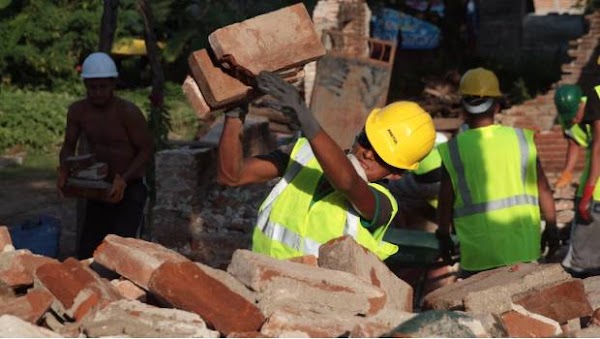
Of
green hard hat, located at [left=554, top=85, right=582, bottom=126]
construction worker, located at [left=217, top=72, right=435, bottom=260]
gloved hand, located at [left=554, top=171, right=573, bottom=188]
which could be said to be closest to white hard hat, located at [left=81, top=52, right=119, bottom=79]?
construction worker, located at [left=217, top=72, right=435, bottom=260]

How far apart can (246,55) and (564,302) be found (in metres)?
1.44

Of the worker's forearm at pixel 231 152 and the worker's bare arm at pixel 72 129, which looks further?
the worker's bare arm at pixel 72 129

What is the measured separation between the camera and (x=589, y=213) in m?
6.49

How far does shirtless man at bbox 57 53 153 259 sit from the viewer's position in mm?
6949

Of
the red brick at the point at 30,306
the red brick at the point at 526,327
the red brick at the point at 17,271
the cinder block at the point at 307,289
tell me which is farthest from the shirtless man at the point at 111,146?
the red brick at the point at 526,327

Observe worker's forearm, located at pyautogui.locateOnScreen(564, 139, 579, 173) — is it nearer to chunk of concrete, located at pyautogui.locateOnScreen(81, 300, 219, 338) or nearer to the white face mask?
the white face mask

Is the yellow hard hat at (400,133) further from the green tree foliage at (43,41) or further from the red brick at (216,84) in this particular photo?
the green tree foliage at (43,41)

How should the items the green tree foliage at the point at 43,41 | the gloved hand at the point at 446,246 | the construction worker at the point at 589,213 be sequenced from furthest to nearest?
the green tree foliage at the point at 43,41, the construction worker at the point at 589,213, the gloved hand at the point at 446,246

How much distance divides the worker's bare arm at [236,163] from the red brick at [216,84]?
0.50 ft

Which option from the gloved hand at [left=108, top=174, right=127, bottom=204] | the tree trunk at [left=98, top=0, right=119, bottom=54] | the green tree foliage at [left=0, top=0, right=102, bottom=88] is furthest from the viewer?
the green tree foliage at [left=0, top=0, right=102, bottom=88]

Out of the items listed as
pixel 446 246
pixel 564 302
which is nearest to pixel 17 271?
pixel 564 302

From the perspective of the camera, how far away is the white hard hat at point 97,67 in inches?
268

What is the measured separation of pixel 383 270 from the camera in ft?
13.8

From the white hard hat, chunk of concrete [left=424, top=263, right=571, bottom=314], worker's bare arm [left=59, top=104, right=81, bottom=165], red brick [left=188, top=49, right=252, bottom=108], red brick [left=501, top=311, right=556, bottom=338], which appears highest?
red brick [left=188, top=49, right=252, bottom=108]
